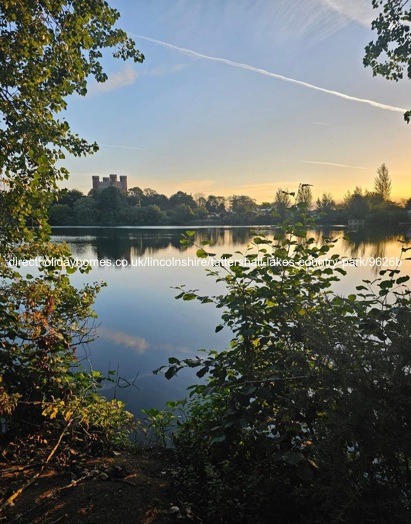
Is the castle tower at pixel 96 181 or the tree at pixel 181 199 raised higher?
the castle tower at pixel 96 181

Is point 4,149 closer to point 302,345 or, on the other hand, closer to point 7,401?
point 7,401

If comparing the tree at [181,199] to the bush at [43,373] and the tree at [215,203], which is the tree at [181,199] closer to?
the tree at [215,203]

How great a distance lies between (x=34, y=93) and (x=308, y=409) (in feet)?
10.4

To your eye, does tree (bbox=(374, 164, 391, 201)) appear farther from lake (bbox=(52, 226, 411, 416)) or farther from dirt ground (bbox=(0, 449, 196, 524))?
dirt ground (bbox=(0, 449, 196, 524))

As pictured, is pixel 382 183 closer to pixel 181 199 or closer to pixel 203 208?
pixel 203 208

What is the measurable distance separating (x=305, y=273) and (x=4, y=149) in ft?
8.78

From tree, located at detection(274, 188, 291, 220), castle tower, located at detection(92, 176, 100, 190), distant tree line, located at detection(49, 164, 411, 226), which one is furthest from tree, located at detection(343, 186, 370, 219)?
castle tower, located at detection(92, 176, 100, 190)

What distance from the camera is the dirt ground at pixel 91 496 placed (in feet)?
6.41

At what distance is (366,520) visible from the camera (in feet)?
4.76

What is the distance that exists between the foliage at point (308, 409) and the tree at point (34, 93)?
1.32 meters

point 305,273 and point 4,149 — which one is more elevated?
point 4,149

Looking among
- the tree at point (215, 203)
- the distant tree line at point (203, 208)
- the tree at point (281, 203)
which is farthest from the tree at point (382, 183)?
the tree at point (215, 203)

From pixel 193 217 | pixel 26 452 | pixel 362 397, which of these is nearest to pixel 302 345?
pixel 362 397

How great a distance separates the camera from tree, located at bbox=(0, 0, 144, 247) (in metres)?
2.63
